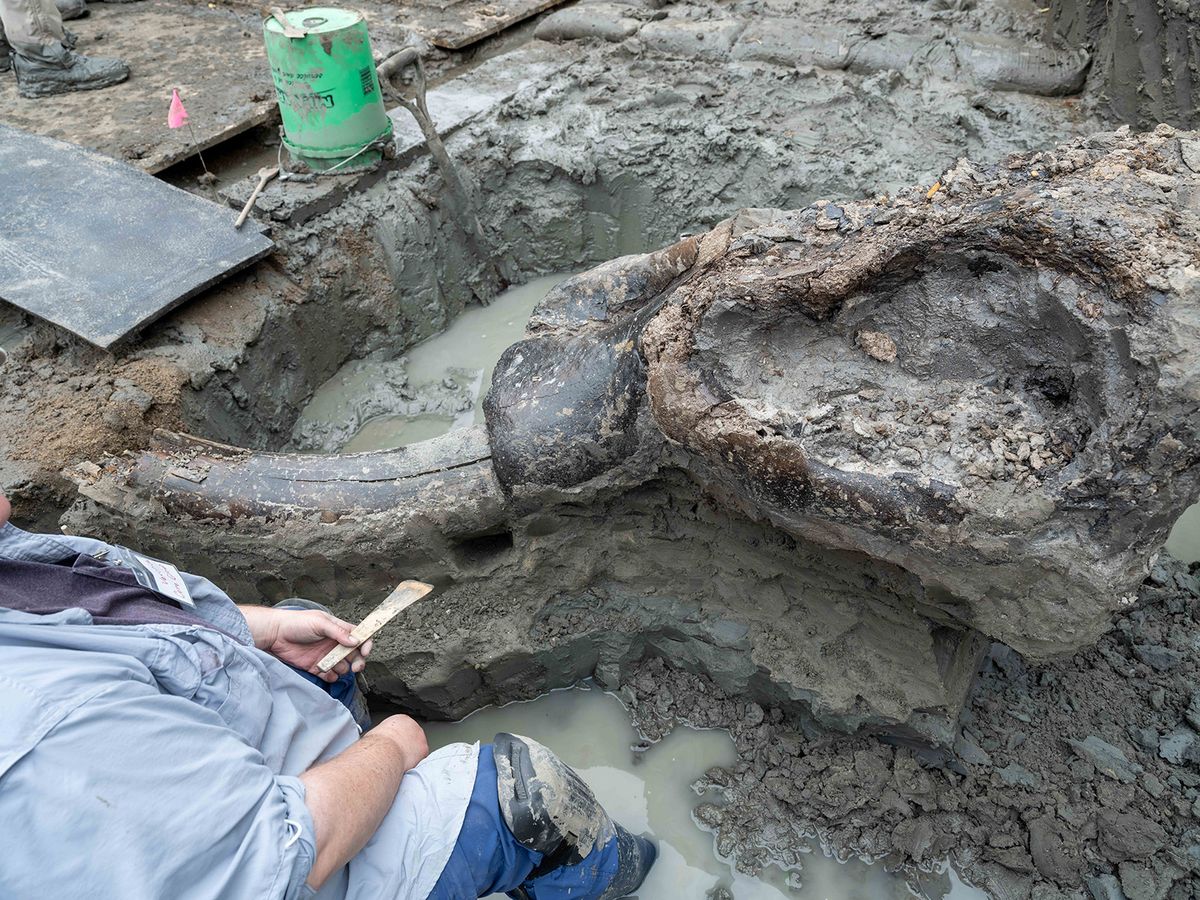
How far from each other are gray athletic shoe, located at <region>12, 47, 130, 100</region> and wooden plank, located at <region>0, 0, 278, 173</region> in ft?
0.21

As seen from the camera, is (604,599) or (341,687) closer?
(341,687)

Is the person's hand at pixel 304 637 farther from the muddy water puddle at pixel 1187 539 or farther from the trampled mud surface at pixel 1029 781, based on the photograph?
the muddy water puddle at pixel 1187 539

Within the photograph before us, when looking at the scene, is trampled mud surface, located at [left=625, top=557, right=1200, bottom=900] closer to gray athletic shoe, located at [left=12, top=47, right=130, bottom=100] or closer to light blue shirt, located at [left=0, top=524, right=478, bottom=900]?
light blue shirt, located at [left=0, top=524, right=478, bottom=900]

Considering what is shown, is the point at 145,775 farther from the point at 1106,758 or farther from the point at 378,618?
the point at 1106,758

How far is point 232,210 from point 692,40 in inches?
92.1

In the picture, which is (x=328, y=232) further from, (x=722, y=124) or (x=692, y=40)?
(x=692, y=40)

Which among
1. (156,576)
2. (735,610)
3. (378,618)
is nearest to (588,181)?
(735,610)

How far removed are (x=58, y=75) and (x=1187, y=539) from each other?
549 cm

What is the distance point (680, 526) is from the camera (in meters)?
2.15

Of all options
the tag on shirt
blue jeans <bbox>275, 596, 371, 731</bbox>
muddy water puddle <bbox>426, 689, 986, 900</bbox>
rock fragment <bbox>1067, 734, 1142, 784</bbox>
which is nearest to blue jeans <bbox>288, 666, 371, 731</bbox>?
blue jeans <bbox>275, 596, 371, 731</bbox>

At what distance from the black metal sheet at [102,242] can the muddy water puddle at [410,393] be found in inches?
24.7

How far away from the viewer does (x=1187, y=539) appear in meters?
2.58

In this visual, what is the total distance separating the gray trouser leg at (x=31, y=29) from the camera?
4332 mm

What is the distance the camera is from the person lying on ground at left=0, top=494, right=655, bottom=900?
95 cm
